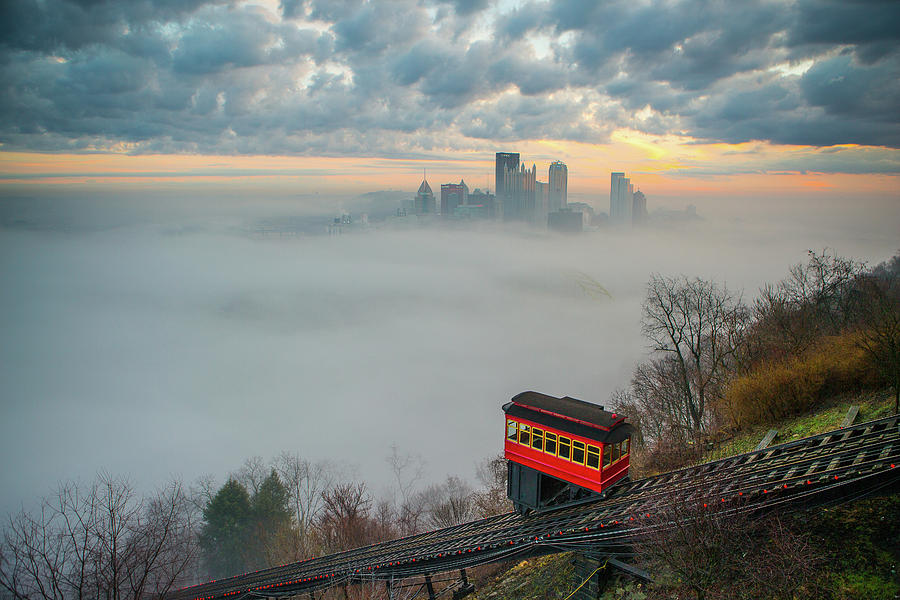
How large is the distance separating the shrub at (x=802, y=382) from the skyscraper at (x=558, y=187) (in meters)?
108

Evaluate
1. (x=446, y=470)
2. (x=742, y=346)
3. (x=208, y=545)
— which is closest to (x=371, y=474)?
(x=446, y=470)

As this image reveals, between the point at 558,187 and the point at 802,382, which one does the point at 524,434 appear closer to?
the point at 802,382

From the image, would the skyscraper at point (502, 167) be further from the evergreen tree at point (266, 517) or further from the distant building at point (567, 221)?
the evergreen tree at point (266, 517)

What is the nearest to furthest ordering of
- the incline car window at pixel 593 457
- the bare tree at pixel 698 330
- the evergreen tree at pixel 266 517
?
the incline car window at pixel 593 457 → the bare tree at pixel 698 330 → the evergreen tree at pixel 266 517

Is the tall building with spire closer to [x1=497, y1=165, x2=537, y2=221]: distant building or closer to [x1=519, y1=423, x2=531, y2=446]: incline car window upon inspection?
[x1=497, y1=165, x2=537, y2=221]: distant building

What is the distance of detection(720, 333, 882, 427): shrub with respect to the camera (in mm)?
21797

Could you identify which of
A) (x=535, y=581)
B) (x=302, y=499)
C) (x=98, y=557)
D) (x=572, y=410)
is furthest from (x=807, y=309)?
(x=302, y=499)

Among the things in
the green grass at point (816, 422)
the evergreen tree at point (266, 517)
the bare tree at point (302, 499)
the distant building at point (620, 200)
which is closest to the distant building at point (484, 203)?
the distant building at point (620, 200)

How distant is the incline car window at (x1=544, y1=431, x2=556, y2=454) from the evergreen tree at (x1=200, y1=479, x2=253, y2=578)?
122ft

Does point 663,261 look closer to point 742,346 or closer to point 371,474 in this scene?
point 371,474

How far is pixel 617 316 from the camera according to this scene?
13825 cm

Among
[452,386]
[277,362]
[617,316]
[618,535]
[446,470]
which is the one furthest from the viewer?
[277,362]

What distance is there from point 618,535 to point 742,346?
22.2 m

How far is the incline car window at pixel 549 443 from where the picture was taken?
17875 millimetres
